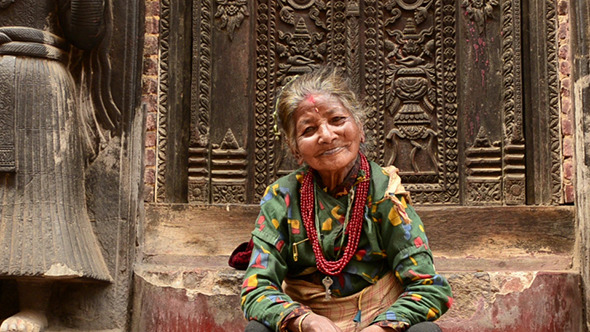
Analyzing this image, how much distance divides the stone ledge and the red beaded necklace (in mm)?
1096

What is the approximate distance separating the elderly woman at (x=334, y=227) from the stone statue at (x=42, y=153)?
128 cm

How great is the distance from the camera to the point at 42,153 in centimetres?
325

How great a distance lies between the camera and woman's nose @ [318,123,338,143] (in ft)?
7.47

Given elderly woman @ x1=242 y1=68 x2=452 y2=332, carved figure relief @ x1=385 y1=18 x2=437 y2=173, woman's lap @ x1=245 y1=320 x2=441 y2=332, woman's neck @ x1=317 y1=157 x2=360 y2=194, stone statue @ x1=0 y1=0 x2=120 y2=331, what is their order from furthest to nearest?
carved figure relief @ x1=385 y1=18 x2=437 y2=173, stone statue @ x1=0 y1=0 x2=120 y2=331, woman's neck @ x1=317 y1=157 x2=360 y2=194, elderly woman @ x1=242 y1=68 x2=452 y2=332, woman's lap @ x1=245 y1=320 x2=441 y2=332

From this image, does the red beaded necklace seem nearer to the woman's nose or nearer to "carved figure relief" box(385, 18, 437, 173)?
the woman's nose

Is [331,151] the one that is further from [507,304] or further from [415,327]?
[507,304]

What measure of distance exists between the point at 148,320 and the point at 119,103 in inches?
42.9

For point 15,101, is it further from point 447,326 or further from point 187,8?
point 447,326

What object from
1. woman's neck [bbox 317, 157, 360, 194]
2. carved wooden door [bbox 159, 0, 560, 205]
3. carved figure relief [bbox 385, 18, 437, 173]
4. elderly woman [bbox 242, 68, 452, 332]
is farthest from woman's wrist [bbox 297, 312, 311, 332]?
carved figure relief [bbox 385, 18, 437, 173]

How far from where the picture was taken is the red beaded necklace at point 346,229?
2.30 meters

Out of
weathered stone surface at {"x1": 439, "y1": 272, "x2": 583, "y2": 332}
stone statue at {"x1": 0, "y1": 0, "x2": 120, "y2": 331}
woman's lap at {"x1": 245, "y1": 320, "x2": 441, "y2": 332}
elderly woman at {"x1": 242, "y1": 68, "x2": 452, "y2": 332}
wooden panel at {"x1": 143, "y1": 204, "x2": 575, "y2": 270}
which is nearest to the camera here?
woman's lap at {"x1": 245, "y1": 320, "x2": 441, "y2": 332}

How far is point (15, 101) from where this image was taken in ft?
10.8

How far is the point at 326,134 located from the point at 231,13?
1.86m

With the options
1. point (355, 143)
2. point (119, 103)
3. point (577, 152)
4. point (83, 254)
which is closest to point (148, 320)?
point (83, 254)
